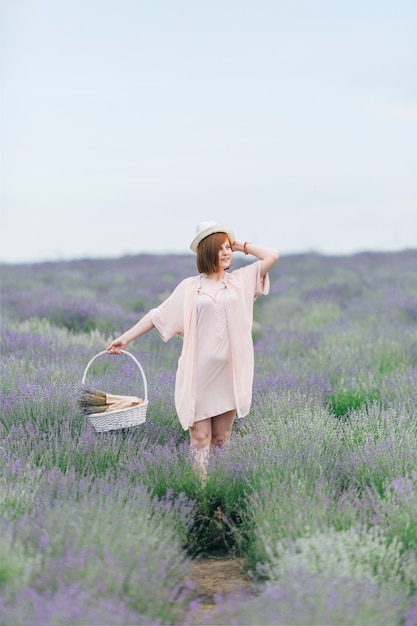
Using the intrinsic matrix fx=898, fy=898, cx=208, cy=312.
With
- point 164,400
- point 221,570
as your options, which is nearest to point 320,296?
point 164,400

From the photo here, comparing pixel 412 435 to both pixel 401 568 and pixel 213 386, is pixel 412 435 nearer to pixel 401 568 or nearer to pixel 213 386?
pixel 213 386

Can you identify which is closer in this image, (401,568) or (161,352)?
(401,568)

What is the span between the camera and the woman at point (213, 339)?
191 inches

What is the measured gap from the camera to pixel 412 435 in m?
4.79

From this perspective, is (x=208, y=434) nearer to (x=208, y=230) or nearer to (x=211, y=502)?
(x=211, y=502)

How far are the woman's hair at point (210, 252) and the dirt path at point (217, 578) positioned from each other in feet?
5.06

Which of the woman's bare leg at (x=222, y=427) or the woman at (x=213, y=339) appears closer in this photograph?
the woman at (x=213, y=339)

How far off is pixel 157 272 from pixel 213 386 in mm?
16263

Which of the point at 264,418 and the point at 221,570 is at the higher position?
the point at 264,418

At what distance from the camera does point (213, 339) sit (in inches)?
192

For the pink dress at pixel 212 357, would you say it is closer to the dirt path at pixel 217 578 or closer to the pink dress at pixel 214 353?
the pink dress at pixel 214 353

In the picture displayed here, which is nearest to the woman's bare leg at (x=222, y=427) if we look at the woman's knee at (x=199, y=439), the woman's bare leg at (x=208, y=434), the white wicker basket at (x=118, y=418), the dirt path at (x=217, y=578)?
the woman's bare leg at (x=208, y=434)

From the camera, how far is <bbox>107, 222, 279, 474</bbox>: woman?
485cm

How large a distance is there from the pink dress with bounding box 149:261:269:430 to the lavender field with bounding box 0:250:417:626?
23 cm
